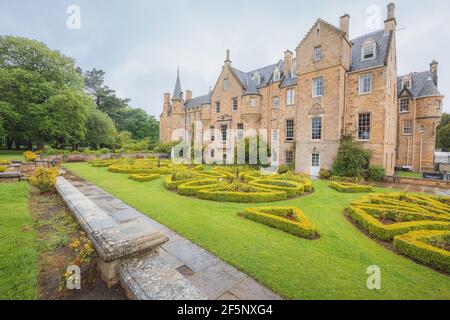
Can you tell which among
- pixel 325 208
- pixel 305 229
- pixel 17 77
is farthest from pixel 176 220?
pixel 17 77

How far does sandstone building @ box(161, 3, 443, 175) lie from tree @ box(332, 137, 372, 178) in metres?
0.81

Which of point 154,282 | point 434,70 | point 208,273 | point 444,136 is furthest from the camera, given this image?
point 444,136

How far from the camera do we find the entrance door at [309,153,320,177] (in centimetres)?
1983

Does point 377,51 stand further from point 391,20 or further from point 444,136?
point 444,136

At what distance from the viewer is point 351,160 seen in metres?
17.3

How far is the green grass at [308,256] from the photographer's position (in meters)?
3.75

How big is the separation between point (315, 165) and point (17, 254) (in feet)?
68.3

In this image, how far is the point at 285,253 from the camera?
16.3 ft

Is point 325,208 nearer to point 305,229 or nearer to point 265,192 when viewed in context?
point 265,192

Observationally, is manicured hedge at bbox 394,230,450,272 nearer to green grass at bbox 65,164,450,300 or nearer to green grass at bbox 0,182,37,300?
green grass at bbox 65,164,450,300

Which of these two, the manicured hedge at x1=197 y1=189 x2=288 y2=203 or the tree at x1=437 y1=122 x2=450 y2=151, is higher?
the tree at x1=437 y1=122 x2=450 y2=151

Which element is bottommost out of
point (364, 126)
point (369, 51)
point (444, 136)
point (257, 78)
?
point (364, 126)

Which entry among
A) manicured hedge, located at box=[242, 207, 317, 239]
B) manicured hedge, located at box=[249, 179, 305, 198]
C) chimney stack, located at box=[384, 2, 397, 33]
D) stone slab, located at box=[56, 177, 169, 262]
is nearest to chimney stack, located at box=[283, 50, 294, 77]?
chimney stack, located at box=[384, 2, 397, 33]

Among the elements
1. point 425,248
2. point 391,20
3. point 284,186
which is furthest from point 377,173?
point 425,248
